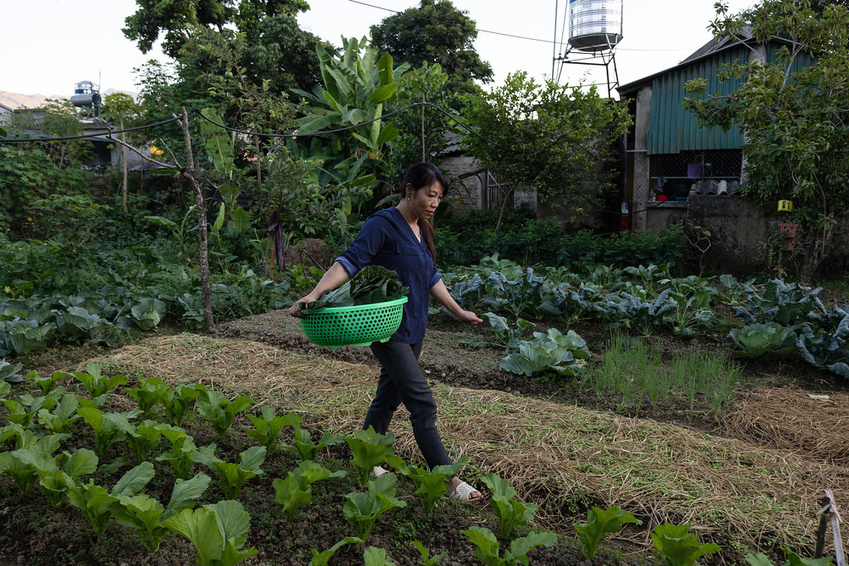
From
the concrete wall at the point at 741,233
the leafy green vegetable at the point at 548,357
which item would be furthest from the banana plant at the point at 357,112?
the leafy green vegetable at the point at 548,357

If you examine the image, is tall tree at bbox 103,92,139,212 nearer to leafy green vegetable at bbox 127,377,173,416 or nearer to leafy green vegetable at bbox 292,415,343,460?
leafy green vegetable at bbox 127,377,173,416

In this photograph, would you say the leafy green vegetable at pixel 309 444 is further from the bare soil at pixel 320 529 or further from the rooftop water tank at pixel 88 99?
the rooftop water tank at pixel 88 99

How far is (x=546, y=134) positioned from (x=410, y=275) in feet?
28.4

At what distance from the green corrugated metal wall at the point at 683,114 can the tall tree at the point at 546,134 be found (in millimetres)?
768

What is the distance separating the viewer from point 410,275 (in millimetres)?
2713

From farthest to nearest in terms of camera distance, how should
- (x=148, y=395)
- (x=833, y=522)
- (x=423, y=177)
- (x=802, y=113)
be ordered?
(x=802, y=113), (x=148, y=395), (x=423, y=177), (x=833, y=522)

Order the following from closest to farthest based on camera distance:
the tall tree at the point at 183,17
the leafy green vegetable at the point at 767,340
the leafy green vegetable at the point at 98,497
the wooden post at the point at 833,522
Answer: the wooden post at the point at 833,522, the leafy green vegetable at the point at 98,497, the leafy green vegetable at the point at 767,340, the tall tree at the point at 183,17

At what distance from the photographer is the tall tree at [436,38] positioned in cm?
1891

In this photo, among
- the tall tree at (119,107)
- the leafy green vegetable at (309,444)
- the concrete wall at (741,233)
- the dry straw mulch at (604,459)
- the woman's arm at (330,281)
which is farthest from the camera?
the tall tree at (119,107)

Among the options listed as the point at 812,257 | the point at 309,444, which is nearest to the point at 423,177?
the point at 309,444

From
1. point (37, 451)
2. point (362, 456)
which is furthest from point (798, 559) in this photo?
point (37, 451)

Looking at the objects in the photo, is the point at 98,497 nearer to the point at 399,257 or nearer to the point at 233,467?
the point at 233,467

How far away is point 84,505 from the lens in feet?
7.29

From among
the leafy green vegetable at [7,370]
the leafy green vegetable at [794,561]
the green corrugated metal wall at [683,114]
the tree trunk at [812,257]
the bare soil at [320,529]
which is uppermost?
the green corrugated metal wall at [683,114]
